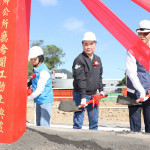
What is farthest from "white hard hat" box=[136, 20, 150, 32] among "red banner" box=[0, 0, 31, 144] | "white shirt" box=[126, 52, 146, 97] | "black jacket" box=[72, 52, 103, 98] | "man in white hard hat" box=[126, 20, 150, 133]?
"red banner" box=[0, 0, 31, 144]

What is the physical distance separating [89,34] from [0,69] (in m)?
1.28

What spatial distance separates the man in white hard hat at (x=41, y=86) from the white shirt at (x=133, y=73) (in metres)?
1.10

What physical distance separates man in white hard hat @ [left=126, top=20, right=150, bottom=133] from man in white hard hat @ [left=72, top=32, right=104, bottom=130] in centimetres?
48

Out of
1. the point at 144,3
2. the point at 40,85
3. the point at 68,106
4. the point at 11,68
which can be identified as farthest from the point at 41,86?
the point at 144,3

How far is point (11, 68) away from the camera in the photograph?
1.93 meters

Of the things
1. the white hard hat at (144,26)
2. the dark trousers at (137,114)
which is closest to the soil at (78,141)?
the dark trousers at (137,114)

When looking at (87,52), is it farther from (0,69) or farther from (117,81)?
(117,81)

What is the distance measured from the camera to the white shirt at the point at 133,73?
96.5 inches

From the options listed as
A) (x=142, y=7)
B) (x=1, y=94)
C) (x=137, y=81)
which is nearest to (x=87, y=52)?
(x=137, y=81)

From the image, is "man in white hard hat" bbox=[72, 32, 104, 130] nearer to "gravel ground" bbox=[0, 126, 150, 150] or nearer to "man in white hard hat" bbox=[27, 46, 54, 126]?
"man in white hard hat" bbox=[27, 46, 54, 126]

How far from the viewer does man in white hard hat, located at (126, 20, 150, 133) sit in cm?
247

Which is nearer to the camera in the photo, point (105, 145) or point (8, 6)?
point (105, 145)

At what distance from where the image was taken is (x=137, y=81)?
247 centimetres

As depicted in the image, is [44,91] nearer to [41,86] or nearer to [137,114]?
[41,86]
